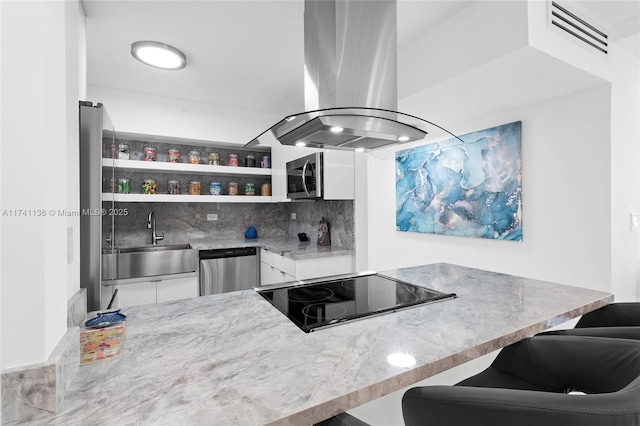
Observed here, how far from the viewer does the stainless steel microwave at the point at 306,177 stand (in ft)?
9.41

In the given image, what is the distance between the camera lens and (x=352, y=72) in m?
1.34

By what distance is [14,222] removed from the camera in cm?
62

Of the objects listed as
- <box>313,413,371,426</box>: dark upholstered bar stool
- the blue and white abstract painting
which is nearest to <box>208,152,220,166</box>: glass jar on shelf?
the blue and white abstract painting

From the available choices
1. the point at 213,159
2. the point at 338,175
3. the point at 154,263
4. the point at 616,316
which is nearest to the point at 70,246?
the point at 154,263

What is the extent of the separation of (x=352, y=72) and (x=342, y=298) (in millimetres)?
1033

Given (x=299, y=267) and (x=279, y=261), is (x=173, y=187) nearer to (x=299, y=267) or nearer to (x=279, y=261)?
(x=279, y=261)

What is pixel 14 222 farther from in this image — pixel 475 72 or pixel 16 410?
pixel 475 72

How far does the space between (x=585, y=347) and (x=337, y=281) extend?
105 cm

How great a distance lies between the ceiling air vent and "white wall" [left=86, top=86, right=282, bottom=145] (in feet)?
9.14

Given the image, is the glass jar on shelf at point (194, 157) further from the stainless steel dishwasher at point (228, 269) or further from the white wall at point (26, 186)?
the white wall at point (26, 186)

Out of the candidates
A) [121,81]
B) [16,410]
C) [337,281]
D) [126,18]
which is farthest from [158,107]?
[16,410]

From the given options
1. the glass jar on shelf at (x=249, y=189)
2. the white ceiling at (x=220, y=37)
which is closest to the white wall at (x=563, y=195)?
the white ceiling at (x=220, y=37)

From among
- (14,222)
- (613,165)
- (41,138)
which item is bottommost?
(14,222)

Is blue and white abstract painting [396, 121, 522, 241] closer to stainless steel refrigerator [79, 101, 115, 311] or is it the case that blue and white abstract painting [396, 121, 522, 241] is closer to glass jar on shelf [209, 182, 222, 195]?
glass jar on shelf [209, 182, 222, 195]
